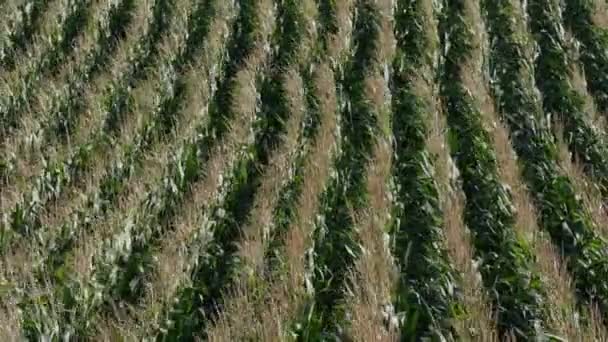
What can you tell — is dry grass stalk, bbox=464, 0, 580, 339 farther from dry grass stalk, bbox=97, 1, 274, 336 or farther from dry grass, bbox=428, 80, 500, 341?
dry grass stalk, bbox=97, 1, 274, 336

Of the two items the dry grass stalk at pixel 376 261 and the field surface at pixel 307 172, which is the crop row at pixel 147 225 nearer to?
the field surface at pixel 307 172

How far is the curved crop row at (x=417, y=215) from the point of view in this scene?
5.23 meters

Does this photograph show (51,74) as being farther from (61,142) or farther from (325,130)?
(325,130)

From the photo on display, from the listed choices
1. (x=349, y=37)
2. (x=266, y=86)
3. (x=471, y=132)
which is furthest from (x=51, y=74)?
(x=471, y=132)

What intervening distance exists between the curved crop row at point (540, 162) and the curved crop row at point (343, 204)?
116 cm

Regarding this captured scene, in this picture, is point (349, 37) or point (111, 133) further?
point (349, 37)

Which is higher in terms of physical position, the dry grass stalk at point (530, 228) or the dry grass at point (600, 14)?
the dry grass at point (600, 14)

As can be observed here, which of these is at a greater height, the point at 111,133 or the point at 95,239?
the point at 111,133

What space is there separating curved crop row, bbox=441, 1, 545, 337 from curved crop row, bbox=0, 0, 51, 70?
177 inches

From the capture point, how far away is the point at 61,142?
7.89 meters

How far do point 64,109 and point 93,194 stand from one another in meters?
1.82

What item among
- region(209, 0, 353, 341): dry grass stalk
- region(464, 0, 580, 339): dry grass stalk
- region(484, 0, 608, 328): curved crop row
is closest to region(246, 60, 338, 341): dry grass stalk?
region(209, 0, 353, 341): dry grass stalk

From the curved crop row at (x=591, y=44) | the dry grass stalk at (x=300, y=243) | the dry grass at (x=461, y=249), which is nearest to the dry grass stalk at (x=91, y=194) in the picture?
the dry grass stalk at (x=300, y=243)

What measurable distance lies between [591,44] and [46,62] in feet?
17.8
